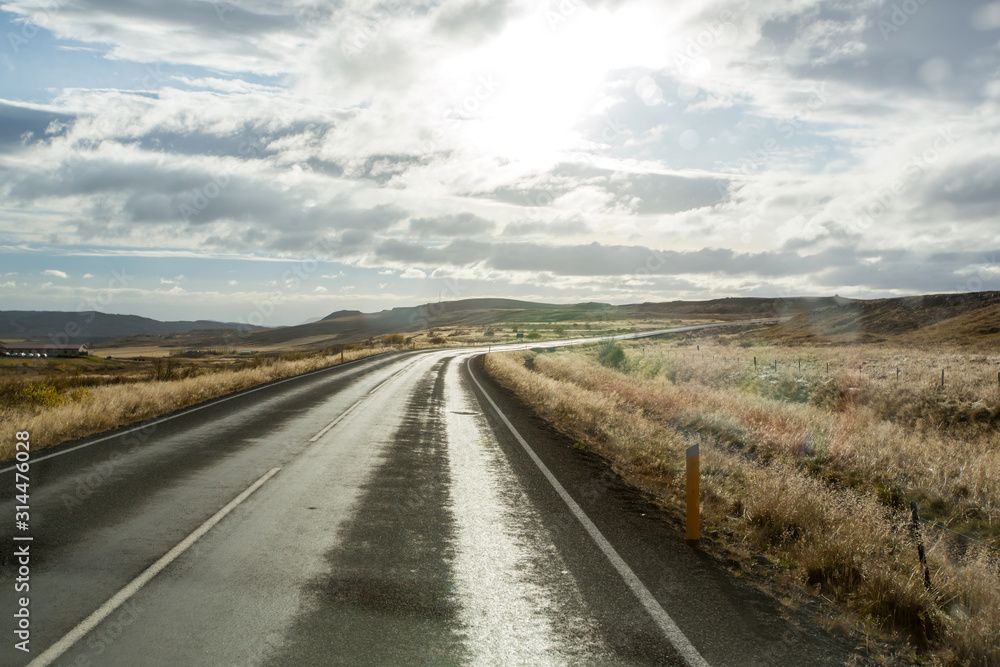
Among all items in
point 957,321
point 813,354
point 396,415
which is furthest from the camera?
point 957,321

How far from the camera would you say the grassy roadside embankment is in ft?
16.4

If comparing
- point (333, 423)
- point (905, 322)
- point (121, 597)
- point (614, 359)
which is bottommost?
point (614, 359)

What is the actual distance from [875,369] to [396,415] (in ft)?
73.6

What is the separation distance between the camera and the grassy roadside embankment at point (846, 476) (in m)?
5.00

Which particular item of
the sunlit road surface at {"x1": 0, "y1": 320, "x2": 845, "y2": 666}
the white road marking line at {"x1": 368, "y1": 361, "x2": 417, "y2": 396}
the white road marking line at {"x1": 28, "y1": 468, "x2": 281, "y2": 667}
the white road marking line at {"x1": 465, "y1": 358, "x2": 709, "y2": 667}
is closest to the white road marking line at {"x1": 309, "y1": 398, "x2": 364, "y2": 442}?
the sunlit road surface at {"x1": 0, "y1": 320, "x2": 845, "y2": 666}

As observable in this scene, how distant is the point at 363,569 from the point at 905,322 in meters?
65.9

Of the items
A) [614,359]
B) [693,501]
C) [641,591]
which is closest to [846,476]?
[693,501]

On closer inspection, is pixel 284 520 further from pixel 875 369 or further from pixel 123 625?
pixel 875 369

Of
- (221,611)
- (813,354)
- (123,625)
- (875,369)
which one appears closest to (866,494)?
(221,611)

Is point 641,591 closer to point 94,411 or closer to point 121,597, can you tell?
point 121,597

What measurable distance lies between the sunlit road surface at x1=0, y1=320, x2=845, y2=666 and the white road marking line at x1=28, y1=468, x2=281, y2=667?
1cm

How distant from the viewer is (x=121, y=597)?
4707mm

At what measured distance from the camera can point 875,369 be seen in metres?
27.7

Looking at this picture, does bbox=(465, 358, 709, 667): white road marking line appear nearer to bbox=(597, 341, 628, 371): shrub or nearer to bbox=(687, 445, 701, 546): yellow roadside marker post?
bbox=(687, 445, 701, 546): yellow roadside marker post
